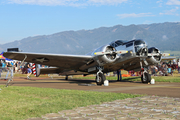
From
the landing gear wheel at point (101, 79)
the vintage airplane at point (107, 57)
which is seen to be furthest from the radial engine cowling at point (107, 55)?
the landing gear wheel at point (101, 79)

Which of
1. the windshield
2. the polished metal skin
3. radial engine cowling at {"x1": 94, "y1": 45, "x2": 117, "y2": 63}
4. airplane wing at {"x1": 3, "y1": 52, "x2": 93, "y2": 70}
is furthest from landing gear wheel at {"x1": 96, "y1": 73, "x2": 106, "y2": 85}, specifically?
the windshield

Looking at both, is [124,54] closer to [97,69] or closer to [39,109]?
[97,69]

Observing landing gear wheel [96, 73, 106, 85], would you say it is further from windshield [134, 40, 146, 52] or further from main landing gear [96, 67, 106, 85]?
windshield [134, 40, 146, 52]

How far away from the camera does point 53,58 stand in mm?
19359

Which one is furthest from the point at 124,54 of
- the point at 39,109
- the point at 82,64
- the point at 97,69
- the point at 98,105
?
the point at 39,109

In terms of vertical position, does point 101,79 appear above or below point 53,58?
below

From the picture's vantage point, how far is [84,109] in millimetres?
7508

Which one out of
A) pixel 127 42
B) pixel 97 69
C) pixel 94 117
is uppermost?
pixel 127 42

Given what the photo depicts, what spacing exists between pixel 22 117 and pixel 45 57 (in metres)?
12.9

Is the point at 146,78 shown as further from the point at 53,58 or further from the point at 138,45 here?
the point at 53,58

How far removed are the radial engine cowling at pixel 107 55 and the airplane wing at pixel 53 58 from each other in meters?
1.20

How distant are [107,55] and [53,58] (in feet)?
15.3

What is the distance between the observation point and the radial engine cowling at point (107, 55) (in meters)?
18.2

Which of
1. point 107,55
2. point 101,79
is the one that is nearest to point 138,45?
point 107,55
